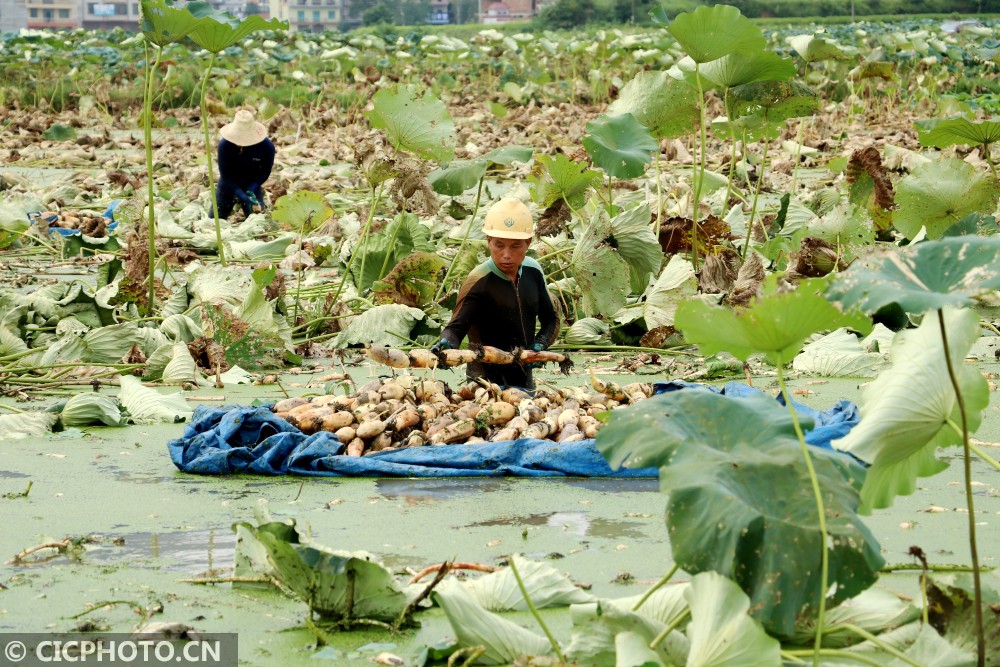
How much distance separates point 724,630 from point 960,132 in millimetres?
3973

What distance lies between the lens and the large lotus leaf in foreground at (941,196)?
5590mm

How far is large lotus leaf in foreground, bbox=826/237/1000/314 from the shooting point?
68.4 inches

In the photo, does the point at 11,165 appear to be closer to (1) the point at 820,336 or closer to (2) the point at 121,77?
(2) the point at 121,77

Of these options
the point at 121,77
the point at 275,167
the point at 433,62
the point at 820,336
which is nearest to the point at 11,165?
the point at 275,167

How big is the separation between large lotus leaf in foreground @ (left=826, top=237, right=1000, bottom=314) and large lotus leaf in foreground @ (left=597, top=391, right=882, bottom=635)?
0.31 m

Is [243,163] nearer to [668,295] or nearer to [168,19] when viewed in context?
[168,19]

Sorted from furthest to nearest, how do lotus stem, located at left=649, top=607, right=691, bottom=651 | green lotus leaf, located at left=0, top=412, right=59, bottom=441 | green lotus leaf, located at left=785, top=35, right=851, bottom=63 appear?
green lotus leaf, located at left=785, top=35, right=851, bottom=63, green lotus leaf, located at left=0, top=412, right=59, bottom=441, lotus stem, located at left=649, top=607, right=691, bottom=651

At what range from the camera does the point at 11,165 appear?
41.6ft

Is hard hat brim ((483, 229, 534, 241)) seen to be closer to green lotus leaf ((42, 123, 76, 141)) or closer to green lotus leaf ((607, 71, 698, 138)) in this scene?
green lotus leaf ((607, 71, 698, 138))

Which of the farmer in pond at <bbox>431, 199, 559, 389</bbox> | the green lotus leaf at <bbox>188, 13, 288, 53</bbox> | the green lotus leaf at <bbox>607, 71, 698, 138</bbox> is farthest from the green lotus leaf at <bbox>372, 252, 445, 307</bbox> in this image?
the farmer in pond at <bbox>431, 199, 559, 389</bbox>

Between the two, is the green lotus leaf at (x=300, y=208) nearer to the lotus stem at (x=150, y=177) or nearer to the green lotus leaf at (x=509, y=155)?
the lotus stem at (x=150, y=177)

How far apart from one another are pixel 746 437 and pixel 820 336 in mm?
3500

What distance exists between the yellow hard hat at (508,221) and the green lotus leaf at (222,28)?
4.29 ft

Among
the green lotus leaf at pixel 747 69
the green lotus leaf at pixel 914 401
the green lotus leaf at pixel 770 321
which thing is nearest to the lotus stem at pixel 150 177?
the green lotus leaf at pixel 747 69
